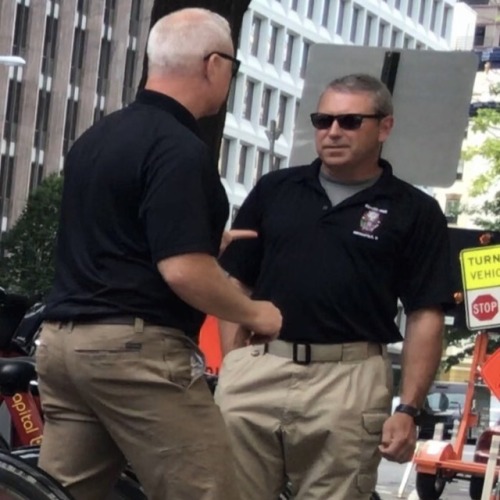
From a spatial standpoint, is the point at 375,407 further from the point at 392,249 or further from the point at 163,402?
the point at 163,402

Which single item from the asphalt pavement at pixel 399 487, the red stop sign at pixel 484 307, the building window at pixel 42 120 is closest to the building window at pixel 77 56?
the building window at pixel 42 120

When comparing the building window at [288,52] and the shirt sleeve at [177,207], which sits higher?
the building window at [288,52]

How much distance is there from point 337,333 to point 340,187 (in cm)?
48

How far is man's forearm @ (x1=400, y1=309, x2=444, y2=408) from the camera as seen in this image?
586cm

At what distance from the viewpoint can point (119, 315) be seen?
487 cm

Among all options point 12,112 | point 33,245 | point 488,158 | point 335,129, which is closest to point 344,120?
point 335,129

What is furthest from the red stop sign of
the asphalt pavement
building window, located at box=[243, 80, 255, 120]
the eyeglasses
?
building window, located at box=[243, 80, 255, 120]

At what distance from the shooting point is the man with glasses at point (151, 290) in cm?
475

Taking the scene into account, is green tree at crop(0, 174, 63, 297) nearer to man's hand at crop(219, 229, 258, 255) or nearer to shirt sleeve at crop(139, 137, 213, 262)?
man's hand at crop(219, 229, 258, 255)

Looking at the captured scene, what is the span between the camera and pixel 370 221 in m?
5.87

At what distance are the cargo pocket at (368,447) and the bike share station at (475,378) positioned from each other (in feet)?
26.1

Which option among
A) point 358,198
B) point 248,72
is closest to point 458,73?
point 358,198

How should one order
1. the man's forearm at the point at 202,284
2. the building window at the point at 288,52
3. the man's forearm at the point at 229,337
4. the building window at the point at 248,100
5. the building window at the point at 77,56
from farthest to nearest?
the building window at the point at 288,52 → the building window at the point at 248,100 → the building window at the point at 77,56 → the man's forearm at the point at 229,337 → the man's forearm at the point at 202,284

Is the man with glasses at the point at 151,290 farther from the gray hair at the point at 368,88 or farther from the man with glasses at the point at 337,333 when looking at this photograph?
the gray hair at the point at 368,88
